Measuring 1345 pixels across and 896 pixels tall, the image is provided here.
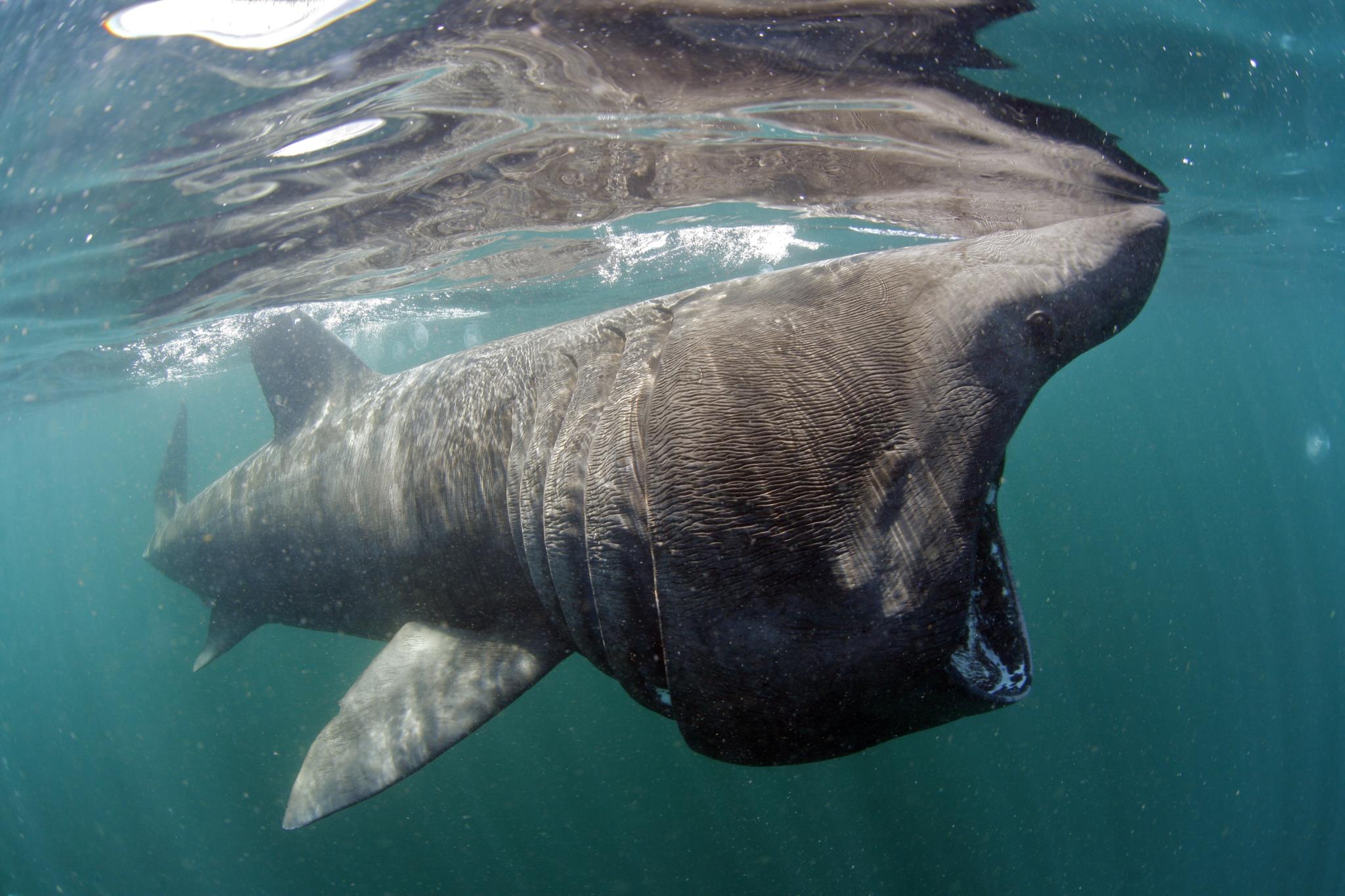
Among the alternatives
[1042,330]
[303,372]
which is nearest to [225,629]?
[303,372]

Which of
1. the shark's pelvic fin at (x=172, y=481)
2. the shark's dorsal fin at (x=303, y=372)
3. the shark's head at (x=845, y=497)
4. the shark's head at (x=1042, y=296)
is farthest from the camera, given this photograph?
the shark's pelvic fin at (x=172, y=481)

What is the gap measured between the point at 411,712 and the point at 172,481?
975cm

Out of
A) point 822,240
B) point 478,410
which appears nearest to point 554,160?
point 478,410

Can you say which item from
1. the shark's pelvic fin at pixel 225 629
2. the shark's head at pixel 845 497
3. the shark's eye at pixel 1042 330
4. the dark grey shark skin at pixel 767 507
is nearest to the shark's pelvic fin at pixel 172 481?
the shark's pelvic fin at pixel 225 629

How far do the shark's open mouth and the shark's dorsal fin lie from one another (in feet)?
15.5

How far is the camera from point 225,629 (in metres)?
6.57

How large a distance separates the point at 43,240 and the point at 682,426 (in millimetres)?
9763

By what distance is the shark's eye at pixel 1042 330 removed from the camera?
2002mm

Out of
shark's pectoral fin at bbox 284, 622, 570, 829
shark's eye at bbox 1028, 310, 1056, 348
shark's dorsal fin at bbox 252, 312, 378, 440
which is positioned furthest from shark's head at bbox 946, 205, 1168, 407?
shark's dorsal fin at bbox 252, 312, 378, 440

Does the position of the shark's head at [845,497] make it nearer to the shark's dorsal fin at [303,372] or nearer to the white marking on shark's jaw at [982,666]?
the white marking on shark's jaw at [982,666]

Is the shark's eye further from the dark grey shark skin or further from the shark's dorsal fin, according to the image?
the shark's dorsal fin

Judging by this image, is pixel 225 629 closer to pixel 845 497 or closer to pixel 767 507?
pixel 767 507

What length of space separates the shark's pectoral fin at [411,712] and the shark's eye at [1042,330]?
7.28ft

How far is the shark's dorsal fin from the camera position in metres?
5.46
